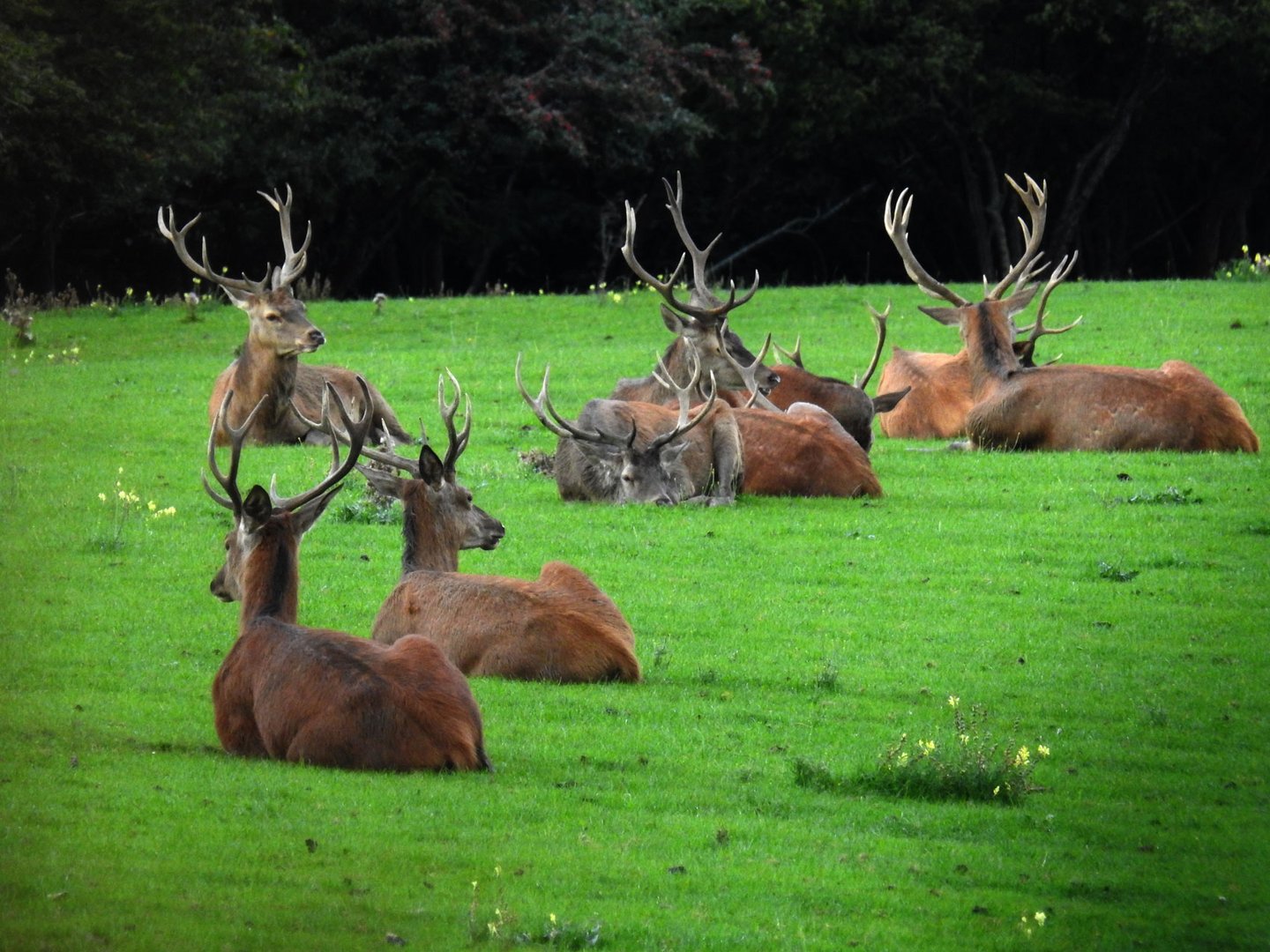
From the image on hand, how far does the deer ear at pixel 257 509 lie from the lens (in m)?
7.32

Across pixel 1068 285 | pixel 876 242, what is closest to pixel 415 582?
pixel 1068 285

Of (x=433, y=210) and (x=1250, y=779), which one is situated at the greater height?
(x=433, y=210)

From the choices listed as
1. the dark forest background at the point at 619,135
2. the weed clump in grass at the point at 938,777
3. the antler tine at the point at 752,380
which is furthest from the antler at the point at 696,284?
the dark forest background at the point at 619,135

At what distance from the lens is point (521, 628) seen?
7.92m

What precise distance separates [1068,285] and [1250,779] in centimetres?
1695

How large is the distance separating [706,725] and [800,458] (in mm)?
5753

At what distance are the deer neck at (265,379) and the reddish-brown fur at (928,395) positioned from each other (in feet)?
15.7

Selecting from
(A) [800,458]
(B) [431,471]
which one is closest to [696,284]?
(A) [800,458]

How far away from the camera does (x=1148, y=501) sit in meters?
12.3

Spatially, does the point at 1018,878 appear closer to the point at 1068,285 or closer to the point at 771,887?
the point at 771,887

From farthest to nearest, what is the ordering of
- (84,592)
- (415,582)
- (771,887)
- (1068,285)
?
1. (1068,285)
2. (84,592)
3. (415,582)
4. (771,887)

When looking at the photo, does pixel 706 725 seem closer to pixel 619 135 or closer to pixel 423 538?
pixel 423 538

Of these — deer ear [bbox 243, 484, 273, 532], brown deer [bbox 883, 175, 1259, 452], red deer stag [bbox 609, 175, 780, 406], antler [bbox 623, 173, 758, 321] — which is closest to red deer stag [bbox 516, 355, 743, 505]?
antler [bbox 623, 173, 758, 321]

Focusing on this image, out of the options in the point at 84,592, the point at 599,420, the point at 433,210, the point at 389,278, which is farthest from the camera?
the point at 389,278
